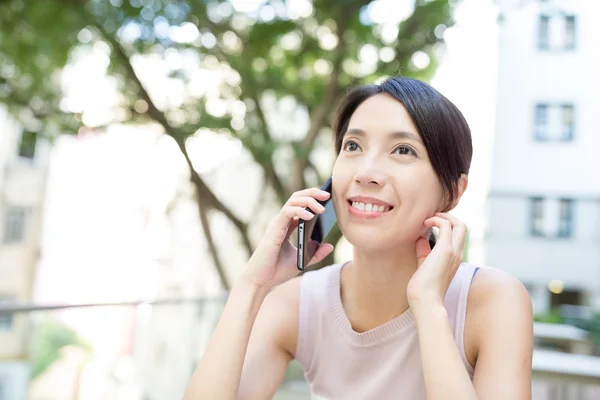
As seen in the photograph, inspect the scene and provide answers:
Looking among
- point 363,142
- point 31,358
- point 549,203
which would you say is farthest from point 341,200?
point 549,203

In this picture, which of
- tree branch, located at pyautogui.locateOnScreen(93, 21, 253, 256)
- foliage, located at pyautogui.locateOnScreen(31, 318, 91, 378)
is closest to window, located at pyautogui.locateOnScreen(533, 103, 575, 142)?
tree branch, located at pyautogui.locateOnScreen(93, 21, 253, 256)

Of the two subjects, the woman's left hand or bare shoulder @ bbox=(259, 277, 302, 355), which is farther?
bare shoulder @ bbox=(259, 277, 302, 355)

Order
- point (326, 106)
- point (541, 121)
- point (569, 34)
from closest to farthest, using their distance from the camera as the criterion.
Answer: point (326, 106)
point (569, 34)
point (541, 121)

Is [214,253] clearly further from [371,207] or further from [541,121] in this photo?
[541,121]

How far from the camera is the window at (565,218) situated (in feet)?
39.1

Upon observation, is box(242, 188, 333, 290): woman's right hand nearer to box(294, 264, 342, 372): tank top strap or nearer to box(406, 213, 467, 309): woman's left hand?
box(294, 264, 342, 372): tank top strap

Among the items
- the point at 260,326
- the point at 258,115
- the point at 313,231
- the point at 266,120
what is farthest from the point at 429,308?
the point at 266,120

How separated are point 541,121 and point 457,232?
12.1 metres

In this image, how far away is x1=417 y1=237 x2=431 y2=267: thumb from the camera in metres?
1.10

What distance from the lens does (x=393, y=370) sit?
1.10m

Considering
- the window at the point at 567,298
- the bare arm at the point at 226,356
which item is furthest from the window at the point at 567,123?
the bare arm at the point at 226,356

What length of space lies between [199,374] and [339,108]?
63 cm

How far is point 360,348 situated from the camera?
1.13 metres

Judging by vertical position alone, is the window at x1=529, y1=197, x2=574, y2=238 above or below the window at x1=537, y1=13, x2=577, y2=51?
below
